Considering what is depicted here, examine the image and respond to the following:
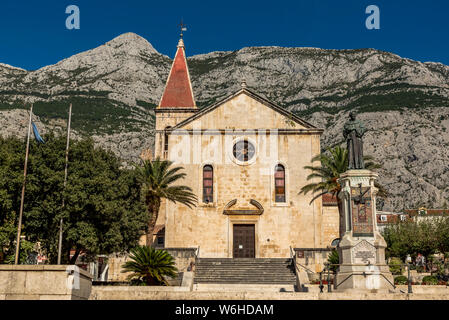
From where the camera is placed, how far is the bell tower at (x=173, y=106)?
4528 centimetres

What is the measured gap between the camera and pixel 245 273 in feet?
89.2

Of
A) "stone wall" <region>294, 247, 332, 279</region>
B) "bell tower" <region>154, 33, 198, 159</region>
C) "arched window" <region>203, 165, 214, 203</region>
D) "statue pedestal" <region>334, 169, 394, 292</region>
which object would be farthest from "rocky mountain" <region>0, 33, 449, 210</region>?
"statue pedestal" <region>334, 169, 394, 292</region>

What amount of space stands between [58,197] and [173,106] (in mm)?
23051

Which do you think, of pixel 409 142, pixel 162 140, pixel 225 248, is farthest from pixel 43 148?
pixel 409 142

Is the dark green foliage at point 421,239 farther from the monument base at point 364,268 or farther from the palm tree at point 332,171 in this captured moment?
the monument base at point 364,268

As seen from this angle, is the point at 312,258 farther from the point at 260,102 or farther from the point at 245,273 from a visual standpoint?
the point at 260,102

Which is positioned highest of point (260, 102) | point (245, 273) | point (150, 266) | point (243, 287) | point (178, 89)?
point (178, 89)

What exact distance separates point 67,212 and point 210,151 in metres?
13.2

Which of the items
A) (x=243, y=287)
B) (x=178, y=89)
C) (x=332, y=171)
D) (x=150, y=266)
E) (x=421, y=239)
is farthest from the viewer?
(x=178, y=89)

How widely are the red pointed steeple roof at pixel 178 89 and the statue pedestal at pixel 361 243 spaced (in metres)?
28.7

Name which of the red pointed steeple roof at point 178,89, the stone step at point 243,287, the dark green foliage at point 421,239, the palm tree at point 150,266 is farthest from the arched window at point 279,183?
the red pointed steeple roof at point 178,89

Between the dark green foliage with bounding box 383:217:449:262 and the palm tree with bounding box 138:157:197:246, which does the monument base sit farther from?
the dark green foliage with bounding box 383:217:449:262

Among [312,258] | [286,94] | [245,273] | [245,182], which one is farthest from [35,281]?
[286,94]

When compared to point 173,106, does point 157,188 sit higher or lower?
lower
